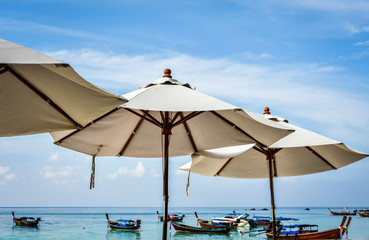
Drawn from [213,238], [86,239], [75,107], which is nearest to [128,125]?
[75,107]

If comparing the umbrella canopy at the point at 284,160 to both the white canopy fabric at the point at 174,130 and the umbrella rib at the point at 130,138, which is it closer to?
the white canopy fabric at the point at 174,130

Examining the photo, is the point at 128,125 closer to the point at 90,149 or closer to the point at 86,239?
the point at 90,149

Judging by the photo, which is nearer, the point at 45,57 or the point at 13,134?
the point at 45,57

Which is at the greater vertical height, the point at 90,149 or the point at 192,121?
the point at 192,121

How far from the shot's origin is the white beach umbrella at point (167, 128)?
3851 mm

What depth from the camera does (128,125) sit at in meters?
5.47

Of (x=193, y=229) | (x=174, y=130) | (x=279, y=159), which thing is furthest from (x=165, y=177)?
(x=193, y=229)

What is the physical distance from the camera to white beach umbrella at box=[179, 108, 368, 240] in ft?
18.9

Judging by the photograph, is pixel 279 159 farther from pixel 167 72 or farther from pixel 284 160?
pixel 167 72

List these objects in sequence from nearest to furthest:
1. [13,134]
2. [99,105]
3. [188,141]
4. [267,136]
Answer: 1. [99,105]
2. [13,134]
3. [267,136]
4. [188,141]

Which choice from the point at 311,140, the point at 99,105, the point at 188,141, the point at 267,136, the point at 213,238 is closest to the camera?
the point at 99,105

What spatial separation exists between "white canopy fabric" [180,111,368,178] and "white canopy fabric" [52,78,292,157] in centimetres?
36

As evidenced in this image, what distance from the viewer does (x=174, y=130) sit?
568 cm

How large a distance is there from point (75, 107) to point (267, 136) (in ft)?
8.44
